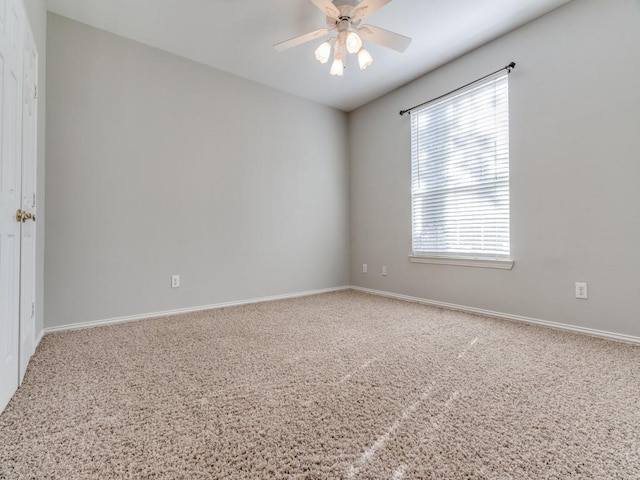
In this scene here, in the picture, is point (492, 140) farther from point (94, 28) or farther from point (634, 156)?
point (94, 28)

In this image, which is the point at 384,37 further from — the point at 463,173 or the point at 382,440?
the point at 382,440

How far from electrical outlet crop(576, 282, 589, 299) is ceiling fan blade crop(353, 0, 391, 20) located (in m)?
2.46

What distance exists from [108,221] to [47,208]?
41 cm

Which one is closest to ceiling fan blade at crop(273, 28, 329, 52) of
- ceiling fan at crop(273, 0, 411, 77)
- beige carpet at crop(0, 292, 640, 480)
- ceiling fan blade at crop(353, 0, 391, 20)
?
ceiling fan at crop(273, 0, 411, 77)

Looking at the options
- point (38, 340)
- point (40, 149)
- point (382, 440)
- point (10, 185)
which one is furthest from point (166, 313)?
point (382, 440)

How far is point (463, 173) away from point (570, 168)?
2.85ft

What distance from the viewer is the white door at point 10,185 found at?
50.0 inches

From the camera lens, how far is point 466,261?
3.04 metres

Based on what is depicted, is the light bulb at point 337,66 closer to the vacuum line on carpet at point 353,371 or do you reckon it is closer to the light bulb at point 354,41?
the light bulb at point 354,41

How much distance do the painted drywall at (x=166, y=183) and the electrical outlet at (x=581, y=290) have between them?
267cm

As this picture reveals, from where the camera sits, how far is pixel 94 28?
2.60 meters

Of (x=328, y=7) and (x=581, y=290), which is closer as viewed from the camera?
(x=328, y=7)

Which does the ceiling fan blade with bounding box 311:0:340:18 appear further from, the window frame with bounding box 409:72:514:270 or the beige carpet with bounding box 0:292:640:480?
the beige carpet with bounding box 0:292:640:480

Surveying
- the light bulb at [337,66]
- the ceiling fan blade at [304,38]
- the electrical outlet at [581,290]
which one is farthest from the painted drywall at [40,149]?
the electrical outlet at [581,290]
